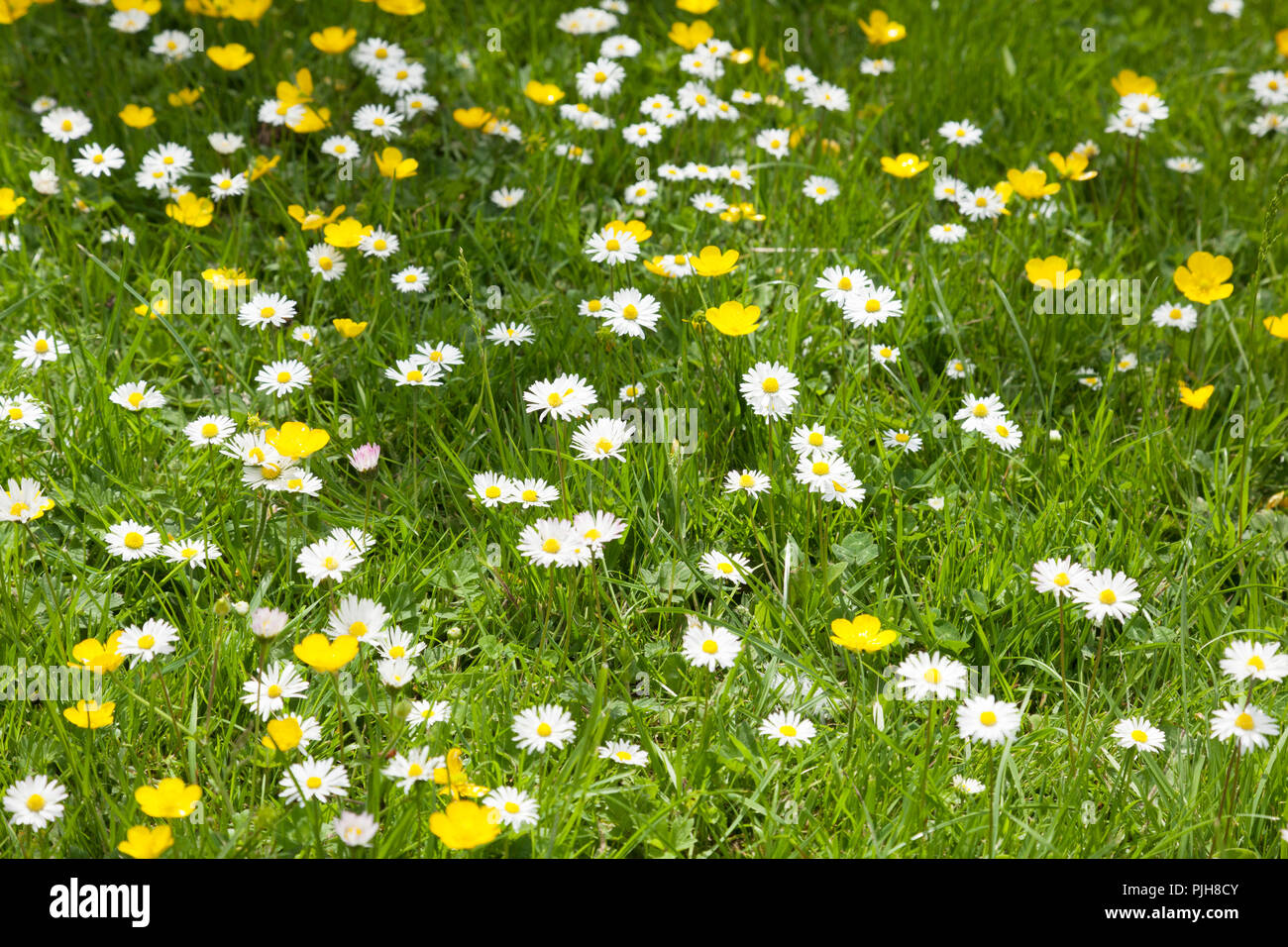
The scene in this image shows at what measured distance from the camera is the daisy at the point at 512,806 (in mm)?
1921

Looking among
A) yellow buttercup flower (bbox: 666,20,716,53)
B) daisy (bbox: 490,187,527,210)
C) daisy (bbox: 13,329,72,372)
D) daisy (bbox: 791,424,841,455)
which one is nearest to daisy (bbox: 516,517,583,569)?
daisy (bbox: 791,424,841,455)

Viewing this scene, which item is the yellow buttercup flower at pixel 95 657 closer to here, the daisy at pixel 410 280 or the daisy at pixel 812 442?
the daisy at pixel 410 280

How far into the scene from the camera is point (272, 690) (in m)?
2.06

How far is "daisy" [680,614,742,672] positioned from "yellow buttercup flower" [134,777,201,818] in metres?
0.86

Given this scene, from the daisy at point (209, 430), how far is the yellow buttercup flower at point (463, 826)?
3.85 ft

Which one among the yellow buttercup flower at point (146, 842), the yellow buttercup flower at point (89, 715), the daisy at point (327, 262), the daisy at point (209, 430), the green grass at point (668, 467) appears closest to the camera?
the yellow buttercup flower at point (146, 842)

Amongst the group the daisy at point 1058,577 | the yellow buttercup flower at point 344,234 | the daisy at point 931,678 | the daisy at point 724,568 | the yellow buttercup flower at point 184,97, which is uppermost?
the yellow buttercup flower at point 184,97

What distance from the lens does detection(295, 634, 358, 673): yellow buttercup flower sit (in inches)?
76.5

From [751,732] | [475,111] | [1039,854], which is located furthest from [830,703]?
[475,111]

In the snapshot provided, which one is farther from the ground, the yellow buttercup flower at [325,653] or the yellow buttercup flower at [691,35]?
the yellow buttercup flower at [691,35]

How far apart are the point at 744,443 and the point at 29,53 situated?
9.64ft

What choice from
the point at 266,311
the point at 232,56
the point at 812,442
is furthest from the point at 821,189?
the point at 232,56

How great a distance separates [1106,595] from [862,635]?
1.48ft

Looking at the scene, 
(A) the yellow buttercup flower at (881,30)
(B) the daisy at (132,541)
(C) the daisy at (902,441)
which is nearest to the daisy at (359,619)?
(B) the daisy at (132,541)
